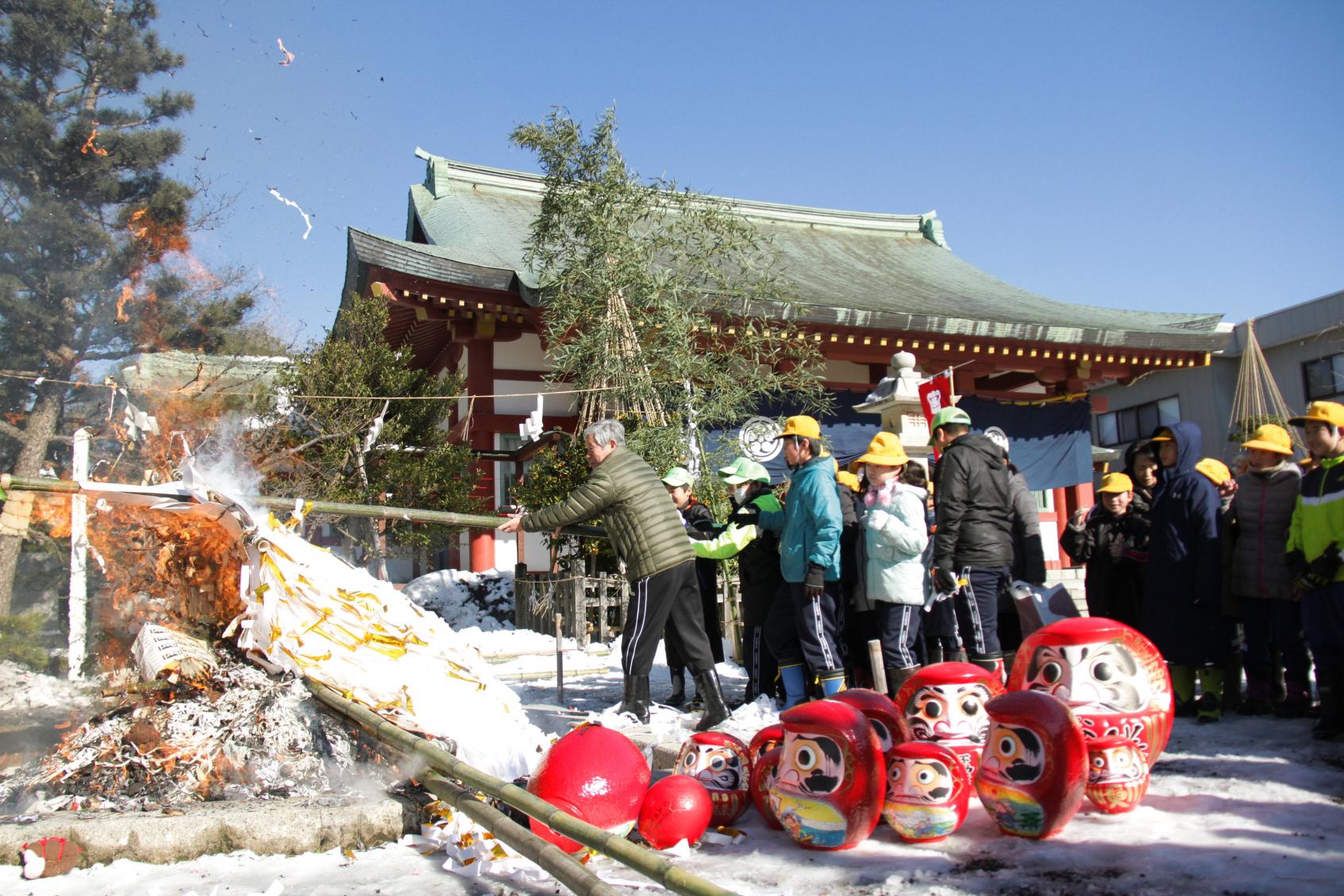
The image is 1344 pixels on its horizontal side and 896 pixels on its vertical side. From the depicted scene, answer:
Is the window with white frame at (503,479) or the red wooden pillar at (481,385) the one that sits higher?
the red wooden pillar at (481,385)

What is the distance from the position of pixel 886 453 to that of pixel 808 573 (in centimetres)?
74

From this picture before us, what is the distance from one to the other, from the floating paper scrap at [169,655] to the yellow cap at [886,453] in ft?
10.9

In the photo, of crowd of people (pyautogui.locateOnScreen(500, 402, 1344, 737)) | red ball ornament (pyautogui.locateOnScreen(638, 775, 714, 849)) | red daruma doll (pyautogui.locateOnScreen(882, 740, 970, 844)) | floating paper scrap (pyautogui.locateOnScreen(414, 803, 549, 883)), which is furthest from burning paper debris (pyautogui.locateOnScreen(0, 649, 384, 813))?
red daruma doll (pyautogui.locateOnScreen(882, 740, 970, 844))

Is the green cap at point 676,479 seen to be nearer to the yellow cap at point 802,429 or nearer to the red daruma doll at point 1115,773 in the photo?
the yellow cap at point 802,429

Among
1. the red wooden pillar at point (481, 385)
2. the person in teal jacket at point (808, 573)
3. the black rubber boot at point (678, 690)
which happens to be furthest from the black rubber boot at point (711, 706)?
the red wooden pillar at point (481, 385)

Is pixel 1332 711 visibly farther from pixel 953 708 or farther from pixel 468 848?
pixel 468 848

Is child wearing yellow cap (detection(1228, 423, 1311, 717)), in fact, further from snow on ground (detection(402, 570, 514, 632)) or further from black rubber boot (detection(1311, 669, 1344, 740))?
snow on ground (detection(402, 570, 514, 632))

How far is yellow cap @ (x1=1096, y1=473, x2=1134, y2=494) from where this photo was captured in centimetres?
561

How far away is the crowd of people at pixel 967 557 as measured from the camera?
179 inches

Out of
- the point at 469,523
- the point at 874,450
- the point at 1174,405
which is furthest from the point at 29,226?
the point at 1174,405

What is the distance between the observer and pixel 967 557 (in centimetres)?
489

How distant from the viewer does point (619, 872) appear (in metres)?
2.98

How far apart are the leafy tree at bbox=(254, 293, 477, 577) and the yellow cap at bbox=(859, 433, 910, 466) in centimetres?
713

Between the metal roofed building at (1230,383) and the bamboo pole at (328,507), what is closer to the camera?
the bamboo pole at (328,507)
